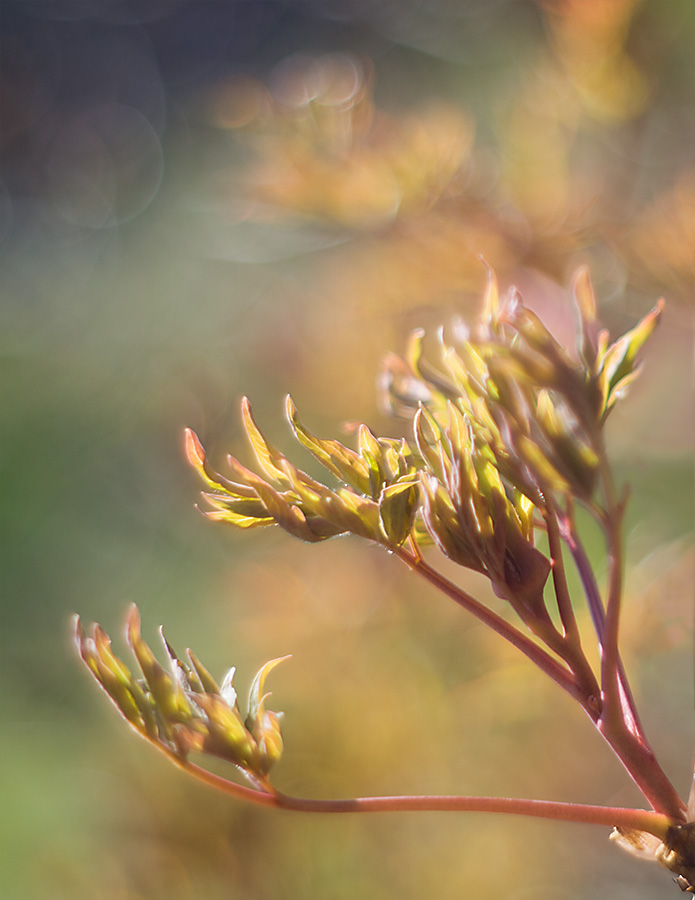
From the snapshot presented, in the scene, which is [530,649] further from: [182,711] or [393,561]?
[393,561]

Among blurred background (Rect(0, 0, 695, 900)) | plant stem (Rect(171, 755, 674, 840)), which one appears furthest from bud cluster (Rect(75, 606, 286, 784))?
blurred background (Rect(0, 0, 695, 900))

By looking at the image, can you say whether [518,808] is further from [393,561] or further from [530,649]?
[393,561]

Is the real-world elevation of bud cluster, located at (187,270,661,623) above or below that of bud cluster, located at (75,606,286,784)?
above

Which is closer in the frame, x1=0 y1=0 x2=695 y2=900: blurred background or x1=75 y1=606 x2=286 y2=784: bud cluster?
x1=75 y1=606 x2=286 y2=784: bud cluster

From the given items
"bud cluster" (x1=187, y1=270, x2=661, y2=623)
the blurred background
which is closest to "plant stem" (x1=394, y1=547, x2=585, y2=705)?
"bud cluster" (x1=187, y1=270, x2=661, y2=623)

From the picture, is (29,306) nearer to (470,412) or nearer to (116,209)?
(116,209)

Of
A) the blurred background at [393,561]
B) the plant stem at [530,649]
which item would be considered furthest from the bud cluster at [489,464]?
the blurred background at [393,561]

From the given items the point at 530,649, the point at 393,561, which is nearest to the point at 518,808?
the point at 530,649

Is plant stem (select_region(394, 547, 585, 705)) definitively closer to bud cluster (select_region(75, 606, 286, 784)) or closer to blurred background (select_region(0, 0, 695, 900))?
bud cluster (select_region(75, 606, 286, 784))

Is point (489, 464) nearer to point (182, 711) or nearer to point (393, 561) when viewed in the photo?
point (182, 711)

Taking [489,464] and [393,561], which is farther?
[393,561]

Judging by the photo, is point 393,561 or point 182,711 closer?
point 182,711

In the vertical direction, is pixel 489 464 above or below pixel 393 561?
above

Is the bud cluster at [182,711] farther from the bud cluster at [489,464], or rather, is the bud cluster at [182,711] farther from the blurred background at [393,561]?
the blurred background at [393,561]
